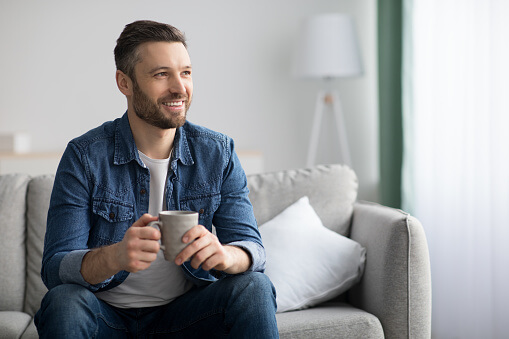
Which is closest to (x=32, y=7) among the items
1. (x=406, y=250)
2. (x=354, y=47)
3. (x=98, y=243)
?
(x=354, y=47)

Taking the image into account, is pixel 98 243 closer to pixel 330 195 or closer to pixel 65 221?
pixel 65 221

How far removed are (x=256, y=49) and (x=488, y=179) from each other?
1.86 metres

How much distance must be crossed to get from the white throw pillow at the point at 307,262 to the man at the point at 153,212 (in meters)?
0.40

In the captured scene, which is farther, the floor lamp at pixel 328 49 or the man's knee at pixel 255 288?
the floor lamp at pixel 328 49

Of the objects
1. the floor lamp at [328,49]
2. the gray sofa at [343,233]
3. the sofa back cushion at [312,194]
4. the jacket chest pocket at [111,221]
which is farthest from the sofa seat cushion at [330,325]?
the floor lamp at [328,49]

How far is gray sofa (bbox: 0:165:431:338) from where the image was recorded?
192 centimetres

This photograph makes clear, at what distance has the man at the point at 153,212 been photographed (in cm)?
147

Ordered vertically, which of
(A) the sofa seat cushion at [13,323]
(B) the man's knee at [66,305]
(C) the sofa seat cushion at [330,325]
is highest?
(B) the man's knee at [66,305]

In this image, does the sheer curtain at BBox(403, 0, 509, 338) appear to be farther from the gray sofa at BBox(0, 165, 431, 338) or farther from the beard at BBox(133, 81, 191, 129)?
the beard at BBox(133, 81, 191, 129)

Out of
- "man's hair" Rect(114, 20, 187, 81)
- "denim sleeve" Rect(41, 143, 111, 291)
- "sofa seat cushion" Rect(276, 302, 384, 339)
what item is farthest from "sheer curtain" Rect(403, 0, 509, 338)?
"denim sleeve" Rect(41, 143, 111, 291)

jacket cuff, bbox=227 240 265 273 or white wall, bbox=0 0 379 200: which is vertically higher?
white wall, bbox=0 0 379 200

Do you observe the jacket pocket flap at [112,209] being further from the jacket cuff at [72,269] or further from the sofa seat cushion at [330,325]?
the sofa seat cushion at [330,325]

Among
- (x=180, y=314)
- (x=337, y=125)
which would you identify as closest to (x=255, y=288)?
(x=180, y=314)

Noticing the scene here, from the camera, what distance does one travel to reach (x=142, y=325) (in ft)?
5.39
